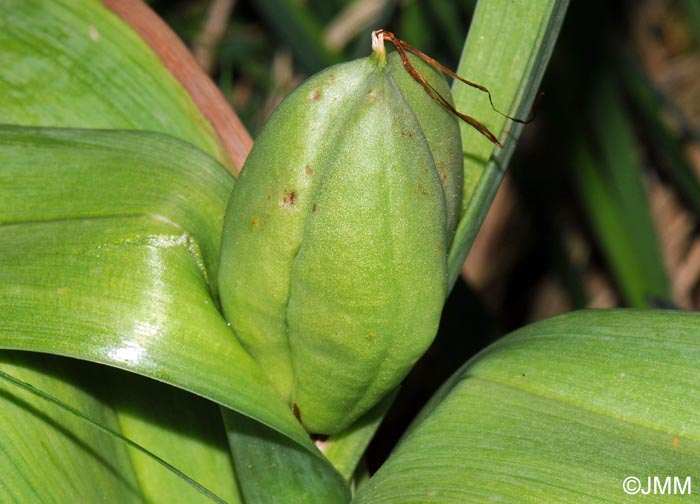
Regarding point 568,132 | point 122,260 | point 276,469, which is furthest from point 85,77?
point 568,132

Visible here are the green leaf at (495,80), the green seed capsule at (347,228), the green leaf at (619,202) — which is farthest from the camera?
the green leaf at (619,202)

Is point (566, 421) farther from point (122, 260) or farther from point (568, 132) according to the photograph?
point (568, 132)

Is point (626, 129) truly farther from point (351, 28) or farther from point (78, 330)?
point (78, 330)

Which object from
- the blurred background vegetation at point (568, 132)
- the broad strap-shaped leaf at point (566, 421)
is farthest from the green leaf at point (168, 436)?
the blurred background vegetation at point (568, 132)

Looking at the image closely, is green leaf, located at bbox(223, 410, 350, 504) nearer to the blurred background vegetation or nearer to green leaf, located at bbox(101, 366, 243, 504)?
green leaf, located at bbox(101, 366, 243, 504)

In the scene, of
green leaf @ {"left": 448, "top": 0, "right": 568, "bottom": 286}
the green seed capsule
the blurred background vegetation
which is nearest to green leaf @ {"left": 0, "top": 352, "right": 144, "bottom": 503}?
the green seed capsule

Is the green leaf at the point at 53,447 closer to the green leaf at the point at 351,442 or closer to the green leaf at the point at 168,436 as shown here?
the green leaf at the point at 168,436
